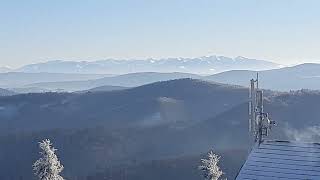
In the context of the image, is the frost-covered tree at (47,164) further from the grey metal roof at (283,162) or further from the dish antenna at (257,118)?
the grey metal roof at (283,162)

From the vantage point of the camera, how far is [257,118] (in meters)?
23.0

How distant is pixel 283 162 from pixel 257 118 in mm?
2183

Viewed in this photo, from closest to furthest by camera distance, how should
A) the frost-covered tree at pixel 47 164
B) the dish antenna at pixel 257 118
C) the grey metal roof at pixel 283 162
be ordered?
the grey metal roof at pixel 283 162, the dish antenna at pixel 257 118, the frost-covered tree at pixel 47 164

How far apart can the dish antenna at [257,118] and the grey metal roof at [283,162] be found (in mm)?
465

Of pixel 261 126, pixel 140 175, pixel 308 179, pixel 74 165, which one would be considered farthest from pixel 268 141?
pixel 74 165

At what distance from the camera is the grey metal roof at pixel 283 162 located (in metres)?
21.1

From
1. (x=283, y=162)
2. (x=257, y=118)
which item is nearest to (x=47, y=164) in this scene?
(x=257, y=118)

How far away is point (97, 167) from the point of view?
635ft

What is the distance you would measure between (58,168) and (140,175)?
13007 centimetres

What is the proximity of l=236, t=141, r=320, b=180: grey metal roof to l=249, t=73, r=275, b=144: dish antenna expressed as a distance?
1.53ft

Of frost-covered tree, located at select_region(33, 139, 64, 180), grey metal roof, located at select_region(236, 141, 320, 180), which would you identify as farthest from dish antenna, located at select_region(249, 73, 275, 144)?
frost-covered tree, located at select_region(33, 139, 64, 180)

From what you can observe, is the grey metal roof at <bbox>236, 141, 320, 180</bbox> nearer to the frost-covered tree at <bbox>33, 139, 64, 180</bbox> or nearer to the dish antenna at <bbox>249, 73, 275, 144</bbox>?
the dish antenna at <bbox>249, 73, 275, 144</bbox>

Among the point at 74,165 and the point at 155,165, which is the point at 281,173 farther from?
the point at 74,165

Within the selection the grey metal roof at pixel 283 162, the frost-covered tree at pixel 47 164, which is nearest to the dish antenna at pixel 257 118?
the grey metal roof at pixel 283 162
